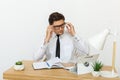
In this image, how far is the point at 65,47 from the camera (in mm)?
3008

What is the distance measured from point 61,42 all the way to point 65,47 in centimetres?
8

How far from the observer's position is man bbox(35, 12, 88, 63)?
9.13 feet

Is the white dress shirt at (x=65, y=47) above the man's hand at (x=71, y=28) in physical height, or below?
below

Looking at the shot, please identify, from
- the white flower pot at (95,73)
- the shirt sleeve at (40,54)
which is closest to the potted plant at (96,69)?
the white flower pot at (95,73)

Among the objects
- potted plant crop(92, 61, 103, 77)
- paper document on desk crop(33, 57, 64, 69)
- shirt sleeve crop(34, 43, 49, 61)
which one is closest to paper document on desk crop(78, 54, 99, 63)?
potted plant crop(92, 61, 103, 77)

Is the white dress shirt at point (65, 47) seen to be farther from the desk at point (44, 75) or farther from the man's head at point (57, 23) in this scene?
the desk at point (44, 75)

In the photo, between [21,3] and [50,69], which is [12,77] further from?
[21,3]

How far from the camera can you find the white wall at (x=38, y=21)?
3365 mm

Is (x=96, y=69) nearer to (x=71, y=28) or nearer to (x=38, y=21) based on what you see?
(x=71, y=28)

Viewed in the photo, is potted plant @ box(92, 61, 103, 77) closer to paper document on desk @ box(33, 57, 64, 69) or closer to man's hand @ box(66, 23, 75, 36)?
paper document on desk @ box(33, 57, 64, 69)

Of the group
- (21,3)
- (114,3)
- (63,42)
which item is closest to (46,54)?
(63,42)

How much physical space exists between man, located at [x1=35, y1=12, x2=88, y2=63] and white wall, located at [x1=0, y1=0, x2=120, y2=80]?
50cm

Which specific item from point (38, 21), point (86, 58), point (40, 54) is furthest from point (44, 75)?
point (38, 21)

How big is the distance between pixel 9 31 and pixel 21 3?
453 mm
